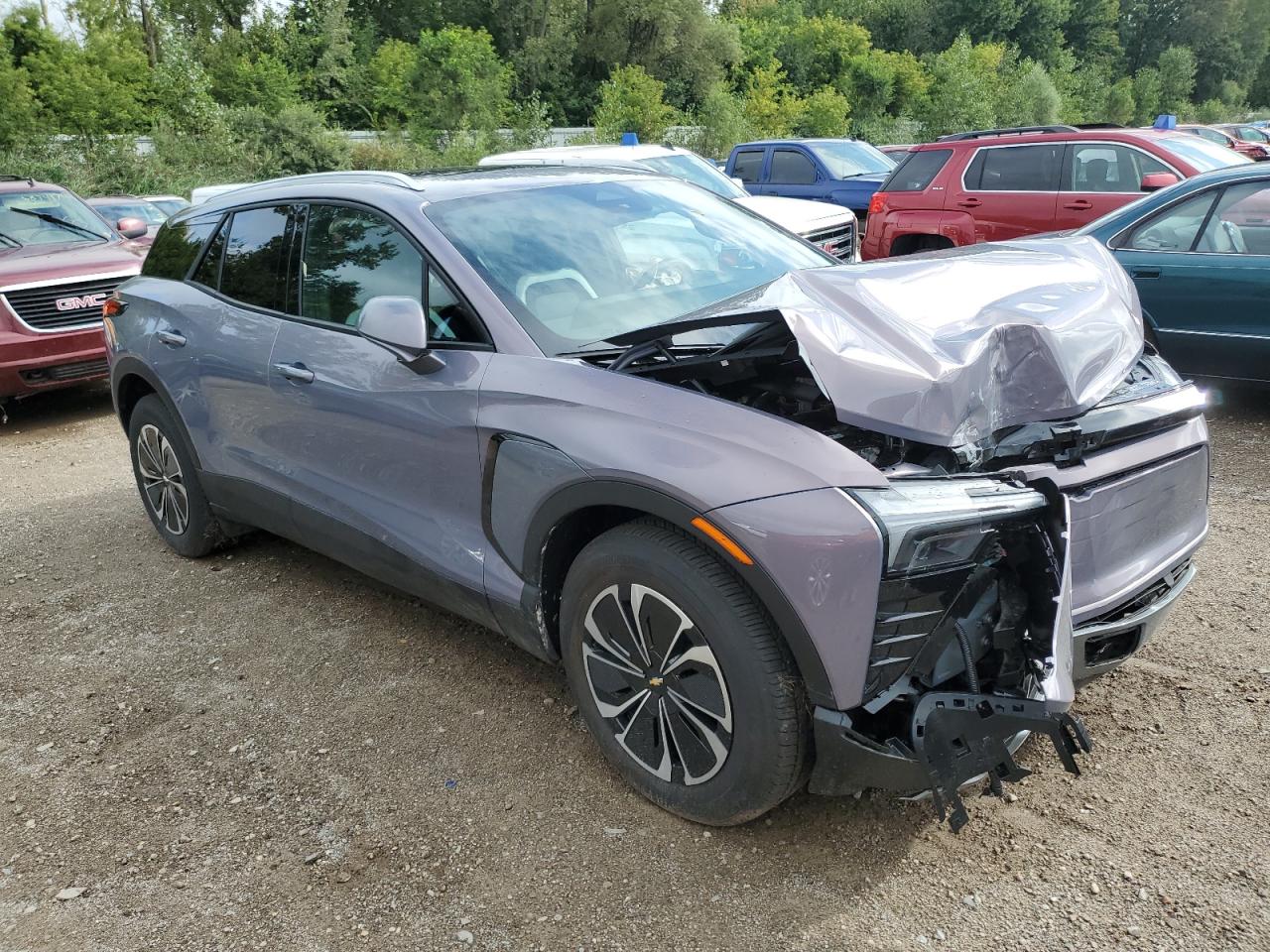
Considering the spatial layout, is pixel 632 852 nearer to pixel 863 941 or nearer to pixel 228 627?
pixel 863 941

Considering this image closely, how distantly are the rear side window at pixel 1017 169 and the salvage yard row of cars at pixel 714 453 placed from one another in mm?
6193

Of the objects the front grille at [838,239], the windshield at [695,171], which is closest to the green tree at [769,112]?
the windshield at [695,171]

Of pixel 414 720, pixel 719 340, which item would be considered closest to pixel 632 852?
pixel 414 720

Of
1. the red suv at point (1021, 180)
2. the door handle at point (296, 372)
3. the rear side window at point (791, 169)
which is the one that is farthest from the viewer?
the rear side window at point (791, 169)

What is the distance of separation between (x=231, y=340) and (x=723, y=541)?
2.66m

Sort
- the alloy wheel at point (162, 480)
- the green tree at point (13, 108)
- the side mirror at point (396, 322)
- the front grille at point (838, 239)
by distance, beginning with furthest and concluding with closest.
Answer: the green tree at point (13, 108) → the front grille at point (838, 239) → the alloy wheel at point (162, 480) → the side mirror at point (396, 322)

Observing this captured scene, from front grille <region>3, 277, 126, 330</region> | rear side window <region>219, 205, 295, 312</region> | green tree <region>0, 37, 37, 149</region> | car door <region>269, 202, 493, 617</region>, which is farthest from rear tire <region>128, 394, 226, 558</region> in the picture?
green tree <region>0, 37, 37, 149</region>

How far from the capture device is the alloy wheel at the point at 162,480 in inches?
188

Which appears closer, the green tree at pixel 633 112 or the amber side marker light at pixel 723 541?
the amber side marker light at pixel 723 541

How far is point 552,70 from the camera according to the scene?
5016cm

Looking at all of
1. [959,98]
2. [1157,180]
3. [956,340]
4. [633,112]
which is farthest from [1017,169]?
[959,98]

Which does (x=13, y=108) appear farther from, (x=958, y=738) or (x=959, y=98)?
(x=958, y=738)

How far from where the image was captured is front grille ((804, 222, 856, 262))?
383 inches

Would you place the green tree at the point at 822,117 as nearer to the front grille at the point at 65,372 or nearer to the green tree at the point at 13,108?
the green tree at the point at 13,108
